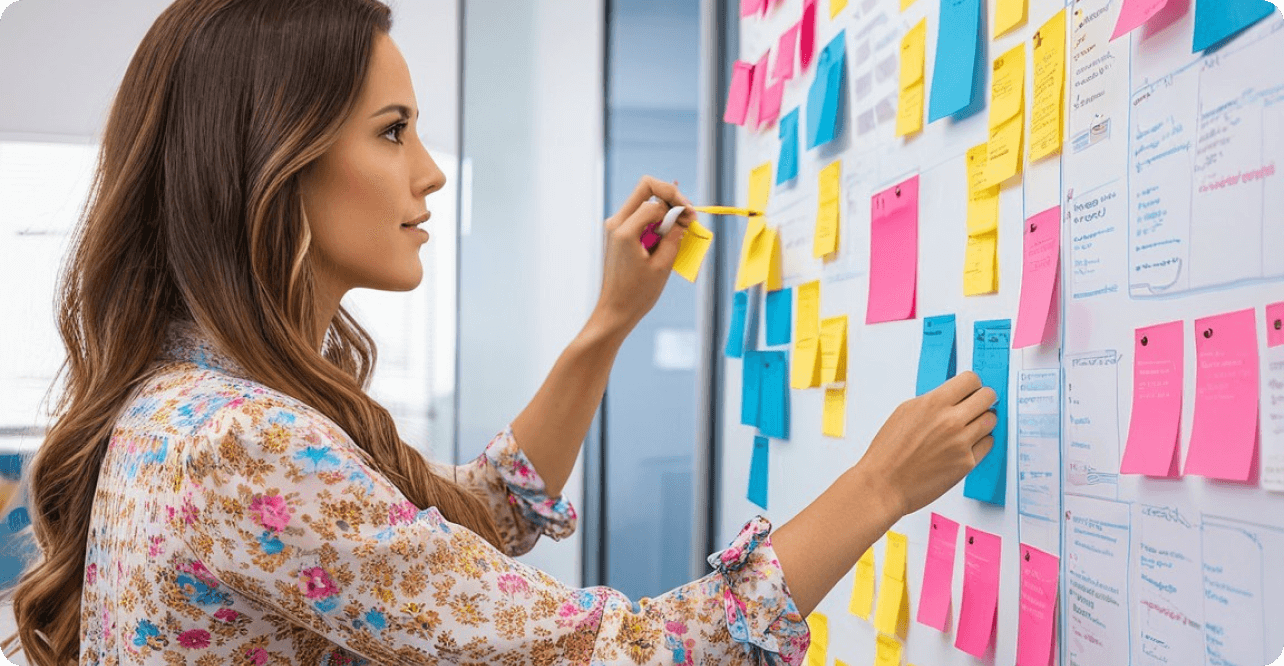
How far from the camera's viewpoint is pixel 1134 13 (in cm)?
72

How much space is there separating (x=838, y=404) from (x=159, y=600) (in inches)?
29.4

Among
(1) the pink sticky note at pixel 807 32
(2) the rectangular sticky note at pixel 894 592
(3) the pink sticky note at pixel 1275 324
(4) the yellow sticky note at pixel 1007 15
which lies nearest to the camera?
(3) the pink sticky note at pixel 1275 324

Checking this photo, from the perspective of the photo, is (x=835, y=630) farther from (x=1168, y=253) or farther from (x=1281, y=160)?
(x=1281, y=160)

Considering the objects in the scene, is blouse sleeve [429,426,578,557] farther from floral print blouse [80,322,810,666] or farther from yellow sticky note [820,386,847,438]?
floral print blouse [80,322,810,666]

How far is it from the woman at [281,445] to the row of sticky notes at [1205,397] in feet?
0.51

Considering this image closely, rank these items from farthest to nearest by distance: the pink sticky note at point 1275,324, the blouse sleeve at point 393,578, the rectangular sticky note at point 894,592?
the rectangular sticky note at point 894,592
the blouse sleeve at point 393,578
the pink sticky note at point 1275,324

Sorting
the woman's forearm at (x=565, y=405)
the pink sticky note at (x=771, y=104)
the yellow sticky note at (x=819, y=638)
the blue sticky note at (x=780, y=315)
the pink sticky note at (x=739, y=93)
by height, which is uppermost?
the pink sticky note at (x=739, y=93)

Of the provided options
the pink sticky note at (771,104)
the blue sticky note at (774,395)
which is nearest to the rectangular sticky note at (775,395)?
the blue sticky note at (774,395)

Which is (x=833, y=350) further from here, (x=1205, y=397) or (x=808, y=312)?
(x=1205, y=397)

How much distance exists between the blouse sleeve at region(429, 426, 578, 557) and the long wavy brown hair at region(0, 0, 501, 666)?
296 millimetres

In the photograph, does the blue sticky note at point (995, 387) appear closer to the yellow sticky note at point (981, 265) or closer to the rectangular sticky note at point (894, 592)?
the yellow sticky note at point (981, 265)

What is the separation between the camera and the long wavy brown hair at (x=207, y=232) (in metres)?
0.89

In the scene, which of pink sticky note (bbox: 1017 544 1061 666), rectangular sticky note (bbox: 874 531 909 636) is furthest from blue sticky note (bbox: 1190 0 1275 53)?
rectangular sticky note (bbox: 874 531 909 636)

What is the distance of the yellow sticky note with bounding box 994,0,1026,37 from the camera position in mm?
882
